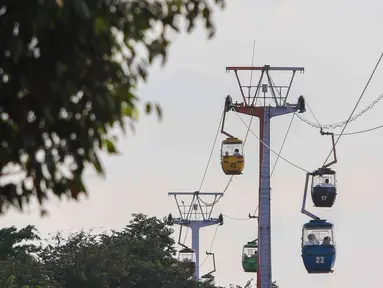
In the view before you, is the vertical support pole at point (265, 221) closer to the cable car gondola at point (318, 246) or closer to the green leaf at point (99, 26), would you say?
the cable car gondola at point (318, 246)

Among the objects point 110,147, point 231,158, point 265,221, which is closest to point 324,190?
point 265,221

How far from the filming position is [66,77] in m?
10.1

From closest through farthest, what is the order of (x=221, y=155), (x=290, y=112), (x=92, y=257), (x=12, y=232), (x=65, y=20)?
1. (x=65, y=20)
2. (x=290, y=112)
3. (x=221, y=155)
4. (x=12, y=232)
5. (x=92, y=257)

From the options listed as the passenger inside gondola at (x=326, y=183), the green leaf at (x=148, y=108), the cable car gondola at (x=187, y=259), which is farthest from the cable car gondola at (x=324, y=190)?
the green leaf at (x=148, y=108)

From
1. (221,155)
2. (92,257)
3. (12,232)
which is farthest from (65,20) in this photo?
(92,257)

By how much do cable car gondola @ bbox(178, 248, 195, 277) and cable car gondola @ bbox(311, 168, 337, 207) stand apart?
2977 centimetres

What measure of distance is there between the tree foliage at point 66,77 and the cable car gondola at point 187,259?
7836 cm

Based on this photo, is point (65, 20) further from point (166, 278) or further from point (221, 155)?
point (166, 278)

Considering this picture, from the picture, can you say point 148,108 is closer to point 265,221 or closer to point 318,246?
point 265,221

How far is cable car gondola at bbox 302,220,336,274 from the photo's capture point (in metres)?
59.0

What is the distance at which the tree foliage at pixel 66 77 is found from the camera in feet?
32.6

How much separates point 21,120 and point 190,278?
254 ft

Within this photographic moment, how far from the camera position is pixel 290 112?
5631 cm

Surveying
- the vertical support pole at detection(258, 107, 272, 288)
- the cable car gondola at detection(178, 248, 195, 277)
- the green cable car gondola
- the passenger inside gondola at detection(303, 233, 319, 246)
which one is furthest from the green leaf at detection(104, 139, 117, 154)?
the cable car gondola at detection(178, 248, 195, 277)
